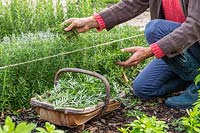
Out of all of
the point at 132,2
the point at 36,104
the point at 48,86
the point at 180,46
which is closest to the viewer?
the point at 36,104

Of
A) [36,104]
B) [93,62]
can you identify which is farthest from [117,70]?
[36,104]

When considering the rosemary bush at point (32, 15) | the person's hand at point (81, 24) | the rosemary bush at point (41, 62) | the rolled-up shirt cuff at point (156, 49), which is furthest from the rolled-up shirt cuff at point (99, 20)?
the rosemary bush at point (32, 15)

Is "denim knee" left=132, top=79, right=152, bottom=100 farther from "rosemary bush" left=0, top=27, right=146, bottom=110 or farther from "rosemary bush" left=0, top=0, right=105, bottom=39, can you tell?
"rosemary bush" left=0, top=0, right=105, bottom=39

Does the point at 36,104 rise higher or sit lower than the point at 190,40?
lower

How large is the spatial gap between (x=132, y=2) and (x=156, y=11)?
0.23 m

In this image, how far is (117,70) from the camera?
3961 millimetres

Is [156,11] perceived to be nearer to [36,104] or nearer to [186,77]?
[186,77]

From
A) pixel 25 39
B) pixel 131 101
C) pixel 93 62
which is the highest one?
pixel 25 39

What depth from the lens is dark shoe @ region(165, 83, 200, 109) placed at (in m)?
3.71

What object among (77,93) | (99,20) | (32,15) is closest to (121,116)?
(77,93)

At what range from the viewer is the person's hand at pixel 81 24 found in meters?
3.62

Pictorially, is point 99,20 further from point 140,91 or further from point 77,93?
point 77,93

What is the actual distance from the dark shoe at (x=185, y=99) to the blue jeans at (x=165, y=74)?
0.27ft

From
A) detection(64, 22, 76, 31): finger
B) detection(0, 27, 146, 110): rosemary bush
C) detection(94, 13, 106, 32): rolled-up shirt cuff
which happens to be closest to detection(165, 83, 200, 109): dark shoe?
detection(0, 27, 146, 110): rosemary bush
